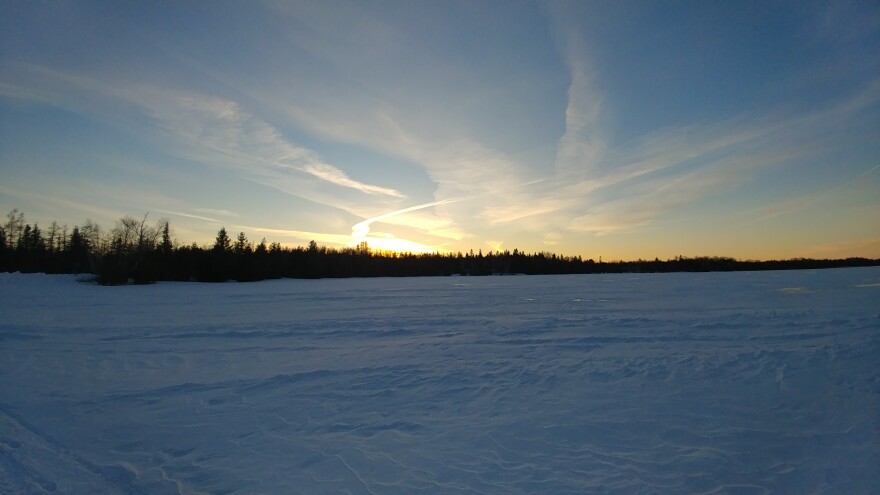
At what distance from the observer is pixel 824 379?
8.00 m

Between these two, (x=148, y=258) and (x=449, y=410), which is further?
(x=148, y=258)

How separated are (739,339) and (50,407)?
50.7 feet

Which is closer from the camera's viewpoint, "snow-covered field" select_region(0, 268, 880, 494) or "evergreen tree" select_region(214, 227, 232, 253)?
"snow-covered field" select_region(0, 268, 880, 494)

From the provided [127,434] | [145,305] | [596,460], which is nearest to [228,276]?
[145,305]

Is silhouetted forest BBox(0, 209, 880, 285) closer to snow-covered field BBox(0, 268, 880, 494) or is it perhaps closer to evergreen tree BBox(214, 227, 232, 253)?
evergreen tree BBox(214, 227, 232, 253)

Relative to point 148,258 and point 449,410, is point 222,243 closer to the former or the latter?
point 148,258

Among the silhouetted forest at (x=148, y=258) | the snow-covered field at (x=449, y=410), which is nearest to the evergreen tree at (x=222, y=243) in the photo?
the silhouetted forest at (x=148, y=258)

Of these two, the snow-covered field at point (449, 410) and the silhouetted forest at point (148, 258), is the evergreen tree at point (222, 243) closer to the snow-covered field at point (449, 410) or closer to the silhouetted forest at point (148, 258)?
the silhouetted forest at point (148, 258)

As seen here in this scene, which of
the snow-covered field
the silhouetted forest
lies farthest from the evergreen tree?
the snow-covered field

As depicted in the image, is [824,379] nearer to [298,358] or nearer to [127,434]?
[298,358]

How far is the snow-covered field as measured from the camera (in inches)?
188

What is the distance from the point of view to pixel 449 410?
7.01m

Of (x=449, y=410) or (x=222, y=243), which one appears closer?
(x=449, y=410)

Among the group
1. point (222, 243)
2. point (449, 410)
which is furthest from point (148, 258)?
point (449, 410)
